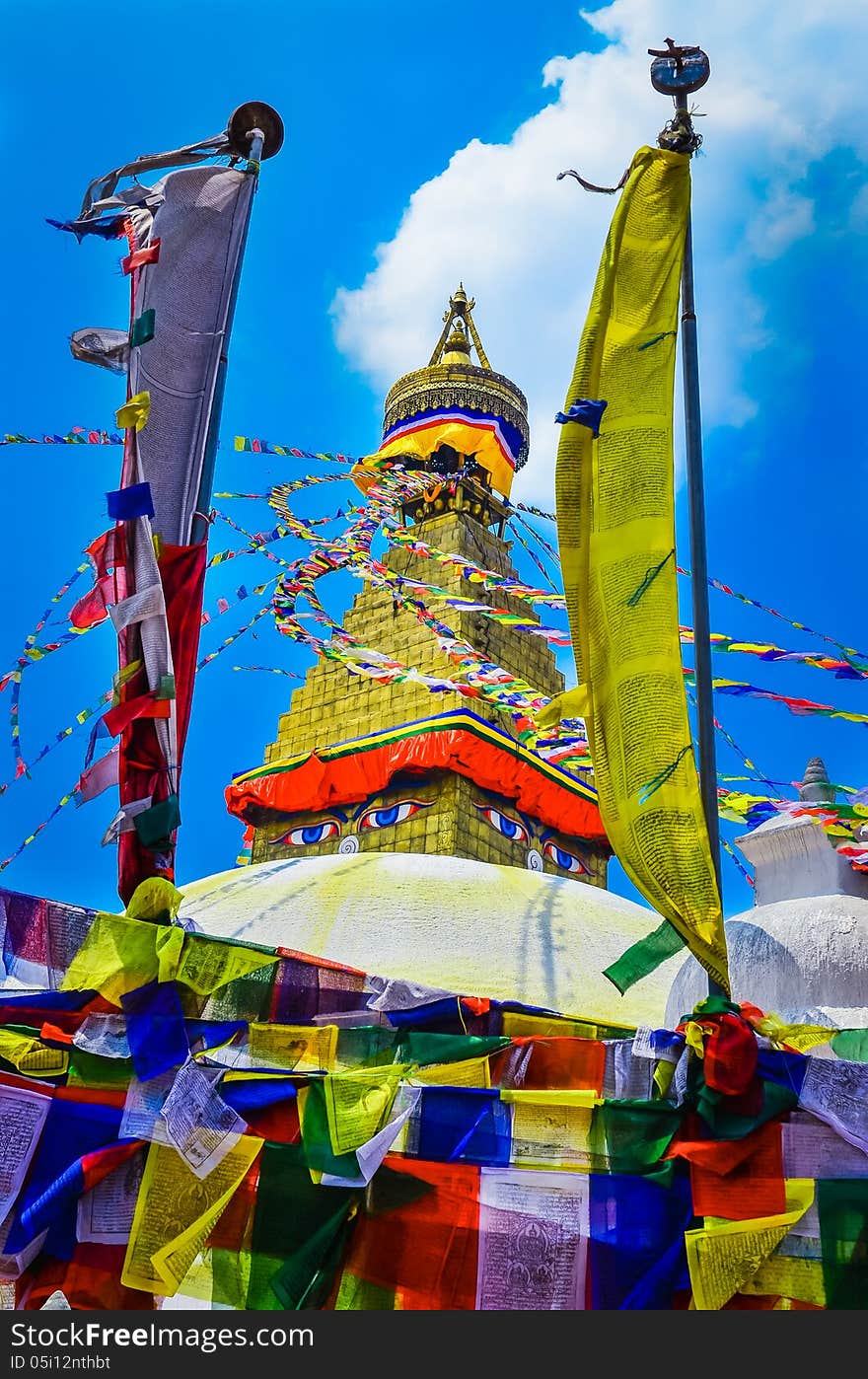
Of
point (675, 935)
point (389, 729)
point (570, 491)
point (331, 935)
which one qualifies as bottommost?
point (675, 935)

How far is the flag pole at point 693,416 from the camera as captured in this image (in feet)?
18.5

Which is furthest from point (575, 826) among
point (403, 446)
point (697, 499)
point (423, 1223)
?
point (423, 1223)

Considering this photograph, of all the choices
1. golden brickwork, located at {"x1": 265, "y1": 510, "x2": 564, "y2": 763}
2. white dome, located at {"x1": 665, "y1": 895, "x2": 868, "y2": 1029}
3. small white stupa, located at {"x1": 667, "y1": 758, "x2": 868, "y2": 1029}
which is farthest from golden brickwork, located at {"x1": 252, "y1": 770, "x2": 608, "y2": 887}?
white dome, located at {"x1": 665, "y1": 895, "x2": 868, "y2": 1029}

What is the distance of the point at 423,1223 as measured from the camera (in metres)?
5.09

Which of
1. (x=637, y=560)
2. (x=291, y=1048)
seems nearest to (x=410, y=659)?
(x=637, y=560)

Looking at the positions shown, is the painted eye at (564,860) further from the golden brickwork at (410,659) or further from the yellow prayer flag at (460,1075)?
the yellow prayer flag at (460,1075)

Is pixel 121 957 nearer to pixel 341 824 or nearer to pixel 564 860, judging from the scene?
pixel 341 824

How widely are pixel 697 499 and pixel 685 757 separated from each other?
1.32 metres

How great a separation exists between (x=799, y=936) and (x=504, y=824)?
6104 mm

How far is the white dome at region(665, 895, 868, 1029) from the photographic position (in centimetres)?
584

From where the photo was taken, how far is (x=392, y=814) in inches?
479

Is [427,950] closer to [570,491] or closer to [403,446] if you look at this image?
A: [570,491]

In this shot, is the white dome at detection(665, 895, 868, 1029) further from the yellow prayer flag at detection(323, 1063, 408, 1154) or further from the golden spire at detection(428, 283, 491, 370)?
the golden spire at detection(428, 283, 491, 370)

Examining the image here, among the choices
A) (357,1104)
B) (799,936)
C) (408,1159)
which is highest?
(799,936)
